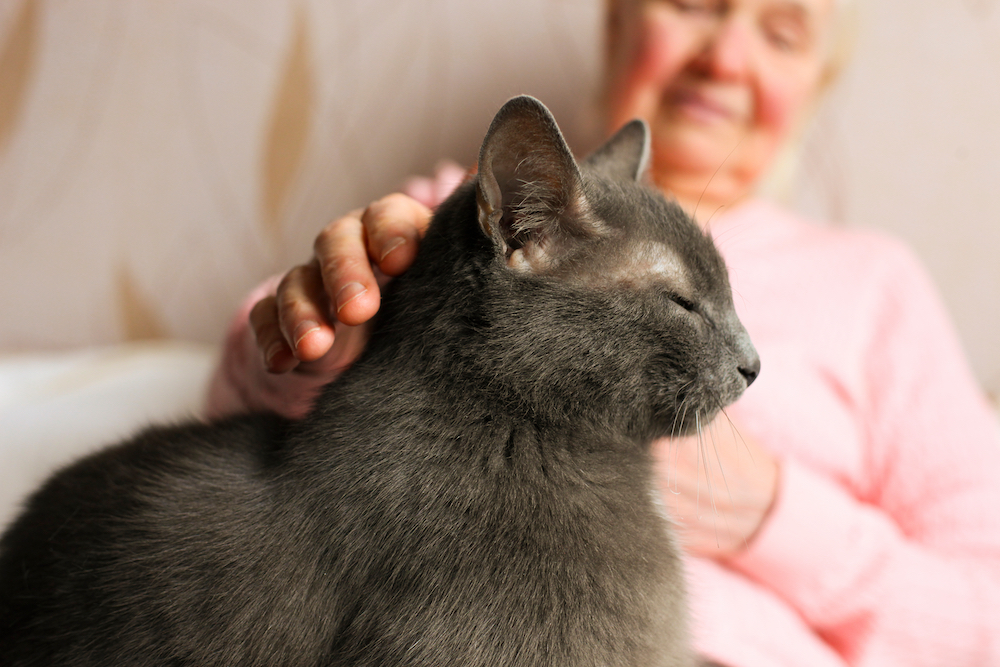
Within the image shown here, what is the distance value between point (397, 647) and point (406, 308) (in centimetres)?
29

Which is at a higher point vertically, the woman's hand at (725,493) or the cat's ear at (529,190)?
the cat's ear at (529,190)

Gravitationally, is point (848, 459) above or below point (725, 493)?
below

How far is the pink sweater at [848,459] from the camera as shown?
0.94 m

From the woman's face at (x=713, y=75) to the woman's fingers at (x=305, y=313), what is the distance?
2.67 feet

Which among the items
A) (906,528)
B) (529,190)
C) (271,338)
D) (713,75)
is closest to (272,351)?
(271,338)

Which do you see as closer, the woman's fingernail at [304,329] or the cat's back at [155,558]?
the cat's back at [155,558]

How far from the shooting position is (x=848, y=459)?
118 cm

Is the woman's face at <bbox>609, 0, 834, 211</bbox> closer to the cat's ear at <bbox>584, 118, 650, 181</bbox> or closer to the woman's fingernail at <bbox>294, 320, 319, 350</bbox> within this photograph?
the cat's ear at <bbox>584, 118, 650, 181</bbox>

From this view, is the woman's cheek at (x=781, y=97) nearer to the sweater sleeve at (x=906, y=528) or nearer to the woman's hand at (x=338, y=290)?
the sweater sleeve at (x=906, y=528)

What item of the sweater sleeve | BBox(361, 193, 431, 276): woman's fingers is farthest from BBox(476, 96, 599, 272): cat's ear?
the sweater sleeve

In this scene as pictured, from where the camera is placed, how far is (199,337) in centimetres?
181

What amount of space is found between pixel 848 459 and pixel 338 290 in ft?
3.18

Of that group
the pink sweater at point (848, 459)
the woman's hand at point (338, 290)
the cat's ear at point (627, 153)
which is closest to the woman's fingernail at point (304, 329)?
the woman's hand at point (338, 290)

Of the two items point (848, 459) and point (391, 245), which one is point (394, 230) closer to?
point (391, 245)
